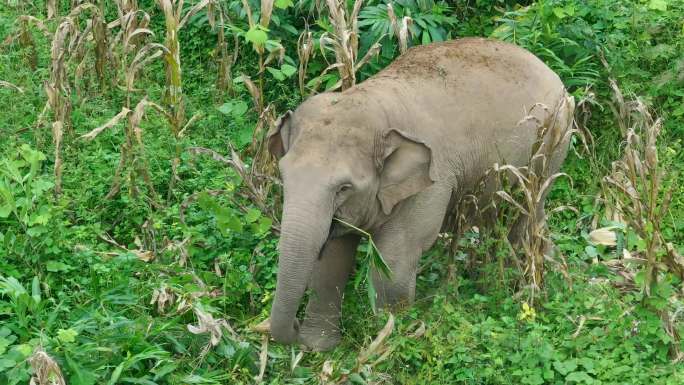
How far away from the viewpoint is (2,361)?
4812mm

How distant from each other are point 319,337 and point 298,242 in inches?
42.8

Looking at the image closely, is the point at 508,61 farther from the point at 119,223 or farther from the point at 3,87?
the point at 3,87

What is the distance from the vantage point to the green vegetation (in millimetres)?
5352

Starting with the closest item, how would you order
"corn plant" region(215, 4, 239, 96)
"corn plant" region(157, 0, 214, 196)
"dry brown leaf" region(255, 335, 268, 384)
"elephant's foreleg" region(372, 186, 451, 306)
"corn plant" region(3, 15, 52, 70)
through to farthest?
"dry brown leaf" region(255, 335, 268, 384)
"elephant's foreleg" region(372, 186, 451, 306)
"corn plant" region(157, 0, 214, 196)
"corn plant" region(215, 4, 239, 96)
"corn plant" region(3, 15, 52, 70)

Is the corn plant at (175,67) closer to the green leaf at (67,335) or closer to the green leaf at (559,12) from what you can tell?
the green leaf at (67,335)

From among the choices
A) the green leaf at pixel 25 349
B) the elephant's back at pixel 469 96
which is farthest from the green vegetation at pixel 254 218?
the elephant's back at pixel 469 96

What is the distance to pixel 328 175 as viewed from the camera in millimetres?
5199

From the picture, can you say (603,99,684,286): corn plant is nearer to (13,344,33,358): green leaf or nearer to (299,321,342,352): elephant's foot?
(299,321,342,352): elephant's foot

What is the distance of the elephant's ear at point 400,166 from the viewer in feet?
18.2

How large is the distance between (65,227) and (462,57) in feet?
8.14

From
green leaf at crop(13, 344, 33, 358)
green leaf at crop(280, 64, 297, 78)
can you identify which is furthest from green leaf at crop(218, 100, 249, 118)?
green leaf at crop(13, 344, 33, 358)

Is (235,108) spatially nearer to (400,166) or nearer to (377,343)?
(400,166)

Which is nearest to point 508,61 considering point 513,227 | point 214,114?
point 513,227

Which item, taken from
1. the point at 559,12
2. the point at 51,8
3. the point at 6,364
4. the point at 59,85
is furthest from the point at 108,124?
the point at 559,12
